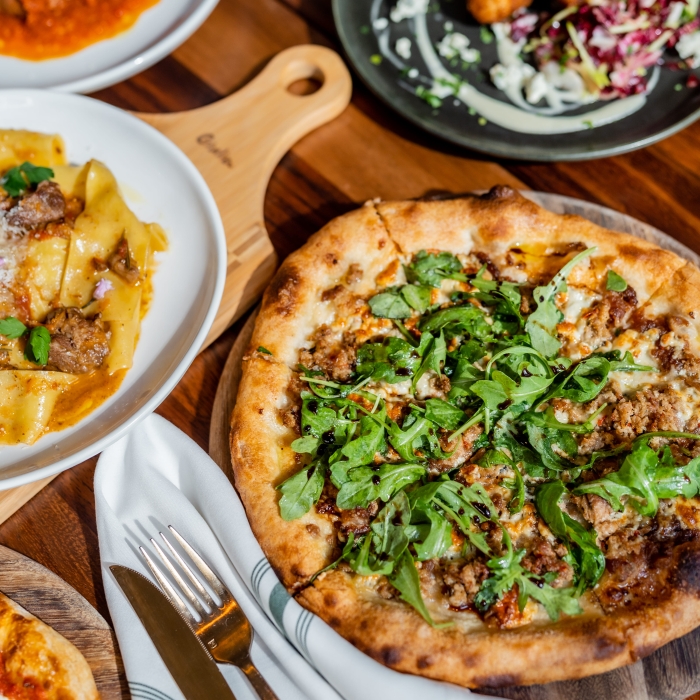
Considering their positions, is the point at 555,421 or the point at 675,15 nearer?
the point at 555,421

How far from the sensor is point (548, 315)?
3623mm

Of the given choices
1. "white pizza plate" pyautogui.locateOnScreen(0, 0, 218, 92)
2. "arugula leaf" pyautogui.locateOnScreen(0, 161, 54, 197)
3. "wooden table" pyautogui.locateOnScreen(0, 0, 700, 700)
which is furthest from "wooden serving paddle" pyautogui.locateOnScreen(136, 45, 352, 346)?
"arugula leaf" pyautogui.locateOnScreen(0, 161, 54, 197)

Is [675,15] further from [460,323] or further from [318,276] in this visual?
[318,276]

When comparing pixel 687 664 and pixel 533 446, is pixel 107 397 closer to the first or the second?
pixel 533 446

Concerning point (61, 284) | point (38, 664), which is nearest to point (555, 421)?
point (38, 664)

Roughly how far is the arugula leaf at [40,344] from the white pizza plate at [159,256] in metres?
0.39

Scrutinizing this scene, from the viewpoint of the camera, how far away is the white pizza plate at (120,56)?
457 cm

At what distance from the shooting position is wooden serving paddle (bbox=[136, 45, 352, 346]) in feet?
14.0

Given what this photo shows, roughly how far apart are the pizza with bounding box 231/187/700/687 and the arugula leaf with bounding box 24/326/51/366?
1014mm

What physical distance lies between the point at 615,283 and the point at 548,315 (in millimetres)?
422

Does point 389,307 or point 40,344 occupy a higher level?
point 40,344

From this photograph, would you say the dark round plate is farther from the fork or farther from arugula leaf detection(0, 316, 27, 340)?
the fork

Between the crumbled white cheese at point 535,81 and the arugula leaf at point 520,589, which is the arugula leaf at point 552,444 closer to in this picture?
the arugula leaf at point 520,589

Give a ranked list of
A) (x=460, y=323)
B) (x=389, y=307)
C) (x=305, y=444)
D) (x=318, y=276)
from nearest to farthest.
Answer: (x=305, y=444)
(x=460, y=323)
(x=389, y=307)
(x=318, y=276)
